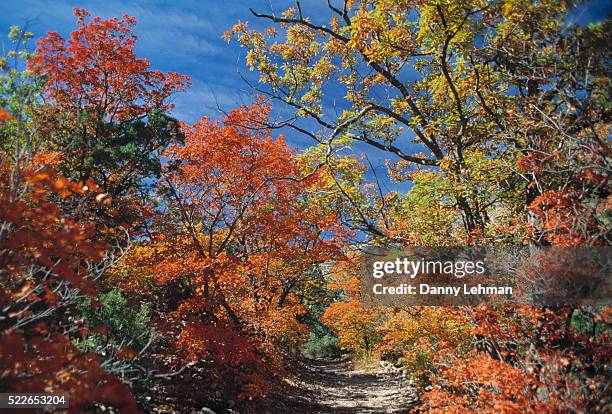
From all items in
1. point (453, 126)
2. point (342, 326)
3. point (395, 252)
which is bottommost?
point (342, 326)

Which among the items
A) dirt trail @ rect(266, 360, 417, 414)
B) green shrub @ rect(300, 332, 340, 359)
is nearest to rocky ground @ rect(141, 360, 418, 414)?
dirt trail @ rect(266, 360, 417, 414)

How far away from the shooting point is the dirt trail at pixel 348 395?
552 inches

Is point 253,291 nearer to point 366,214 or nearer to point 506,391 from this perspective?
point 366,214

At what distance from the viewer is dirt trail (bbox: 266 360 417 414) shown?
14016mm

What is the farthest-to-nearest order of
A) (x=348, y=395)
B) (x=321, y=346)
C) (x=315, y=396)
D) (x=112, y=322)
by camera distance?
(x=321, y=346)
(x=348, y=395)
(x=315, y=396)
(x=112, y=322)

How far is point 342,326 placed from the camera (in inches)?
1030

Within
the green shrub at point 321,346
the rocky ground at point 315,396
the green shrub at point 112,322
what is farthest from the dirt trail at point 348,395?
the green shrub at point 321,346

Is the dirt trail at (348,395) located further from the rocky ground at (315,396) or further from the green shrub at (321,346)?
the green shrub at (321,346)

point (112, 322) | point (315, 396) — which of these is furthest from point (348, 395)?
point (112, 322)

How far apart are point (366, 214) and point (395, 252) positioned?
997 mm

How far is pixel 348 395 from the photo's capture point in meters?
17.5

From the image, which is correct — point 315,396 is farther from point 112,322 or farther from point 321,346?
point 321,346

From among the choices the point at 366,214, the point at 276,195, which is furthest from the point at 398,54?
the point at 276,195

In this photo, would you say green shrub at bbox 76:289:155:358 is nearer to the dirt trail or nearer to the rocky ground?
the rocky ground
